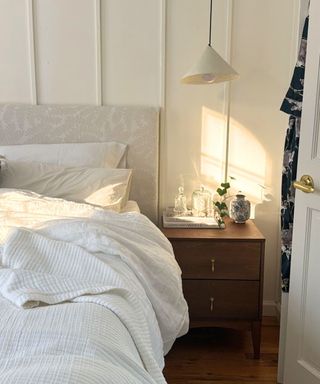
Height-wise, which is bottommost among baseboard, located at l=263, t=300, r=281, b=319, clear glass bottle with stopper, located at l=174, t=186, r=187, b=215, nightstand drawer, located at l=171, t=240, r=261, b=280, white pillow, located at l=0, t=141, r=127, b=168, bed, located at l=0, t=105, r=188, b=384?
baseboard, located at l=263, t=300, r=281, b=319

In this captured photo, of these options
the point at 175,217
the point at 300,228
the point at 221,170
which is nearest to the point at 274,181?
the point at 221,170

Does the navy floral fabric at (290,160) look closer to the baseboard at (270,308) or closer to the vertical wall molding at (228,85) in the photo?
the vertical wall molding at (228,85)

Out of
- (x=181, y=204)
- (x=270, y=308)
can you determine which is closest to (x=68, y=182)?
(x=181, y=204)

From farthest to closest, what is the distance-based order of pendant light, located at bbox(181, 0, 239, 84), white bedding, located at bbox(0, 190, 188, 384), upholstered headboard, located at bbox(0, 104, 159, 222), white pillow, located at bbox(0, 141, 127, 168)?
upholstered headboard, located at bbox(0, 104, 159, 222), white pillow, located at bbox(0, 141, 127, 168), pendant light, located at bbox(181, 0, 239, 84), white bedding, located at bbox(0, 190, 188, 384)

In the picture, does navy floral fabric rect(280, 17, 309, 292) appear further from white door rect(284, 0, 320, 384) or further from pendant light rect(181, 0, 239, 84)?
pendant light rect(181, 0, 239, 84)

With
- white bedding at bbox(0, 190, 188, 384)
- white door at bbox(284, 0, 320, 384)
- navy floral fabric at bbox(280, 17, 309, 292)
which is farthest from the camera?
navy floral fabric at bbox(280, 17, 309, 292)

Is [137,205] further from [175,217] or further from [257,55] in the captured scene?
[257,55]

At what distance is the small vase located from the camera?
2.35 m

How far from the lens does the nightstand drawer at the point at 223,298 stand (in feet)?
7.09

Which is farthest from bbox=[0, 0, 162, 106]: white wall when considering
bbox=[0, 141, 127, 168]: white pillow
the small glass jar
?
the small glass jar

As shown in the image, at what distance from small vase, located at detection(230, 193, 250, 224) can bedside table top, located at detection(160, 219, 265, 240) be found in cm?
4

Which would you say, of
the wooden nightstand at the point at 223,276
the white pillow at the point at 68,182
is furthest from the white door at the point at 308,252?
the white pillow at the point at 68,182

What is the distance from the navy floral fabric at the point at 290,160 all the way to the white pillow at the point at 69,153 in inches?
38.5

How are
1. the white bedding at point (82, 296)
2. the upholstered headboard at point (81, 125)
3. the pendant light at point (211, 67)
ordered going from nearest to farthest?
the white bedding at point (82, 296) < the pendant light at point (211, 67) < the upholstered headboard at point (81, 125)
